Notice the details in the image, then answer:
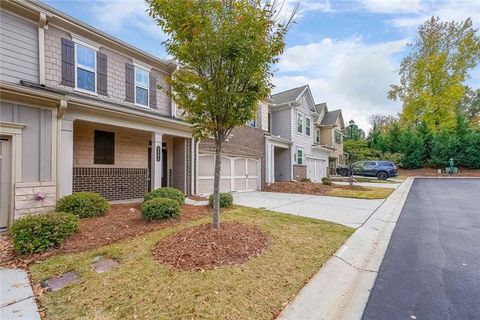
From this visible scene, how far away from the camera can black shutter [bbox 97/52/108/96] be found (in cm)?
884

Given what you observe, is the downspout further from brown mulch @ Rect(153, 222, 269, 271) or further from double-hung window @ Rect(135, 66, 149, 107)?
brown mulch @ Rect(153, 222, 269, 271)

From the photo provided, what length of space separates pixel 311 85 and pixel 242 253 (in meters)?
20.3

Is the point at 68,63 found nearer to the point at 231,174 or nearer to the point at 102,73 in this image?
the point at 102,73

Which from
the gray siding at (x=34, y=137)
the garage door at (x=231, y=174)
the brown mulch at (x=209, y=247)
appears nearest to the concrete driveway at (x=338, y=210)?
the brown mulch at (x=209, y=247)

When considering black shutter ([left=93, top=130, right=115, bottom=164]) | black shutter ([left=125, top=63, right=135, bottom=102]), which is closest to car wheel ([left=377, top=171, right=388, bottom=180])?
black shutter ([left=125, top=63, right=135, bottom=102])

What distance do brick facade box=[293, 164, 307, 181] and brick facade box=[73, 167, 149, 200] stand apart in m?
11.3

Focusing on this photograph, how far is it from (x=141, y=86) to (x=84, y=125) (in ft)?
9.48

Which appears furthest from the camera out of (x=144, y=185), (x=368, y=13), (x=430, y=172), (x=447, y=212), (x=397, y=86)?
(x=397, y=86)

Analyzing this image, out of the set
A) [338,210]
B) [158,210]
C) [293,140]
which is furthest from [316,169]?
[158,210]

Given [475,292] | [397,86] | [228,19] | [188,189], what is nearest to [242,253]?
[475,292]

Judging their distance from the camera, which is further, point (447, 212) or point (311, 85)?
point (311, 85)

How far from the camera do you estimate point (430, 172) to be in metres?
28.6

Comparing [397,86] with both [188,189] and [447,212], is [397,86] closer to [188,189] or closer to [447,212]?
[447,212]

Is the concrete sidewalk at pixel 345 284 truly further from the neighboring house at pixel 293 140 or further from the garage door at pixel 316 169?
the garage door at pixel 316 169
